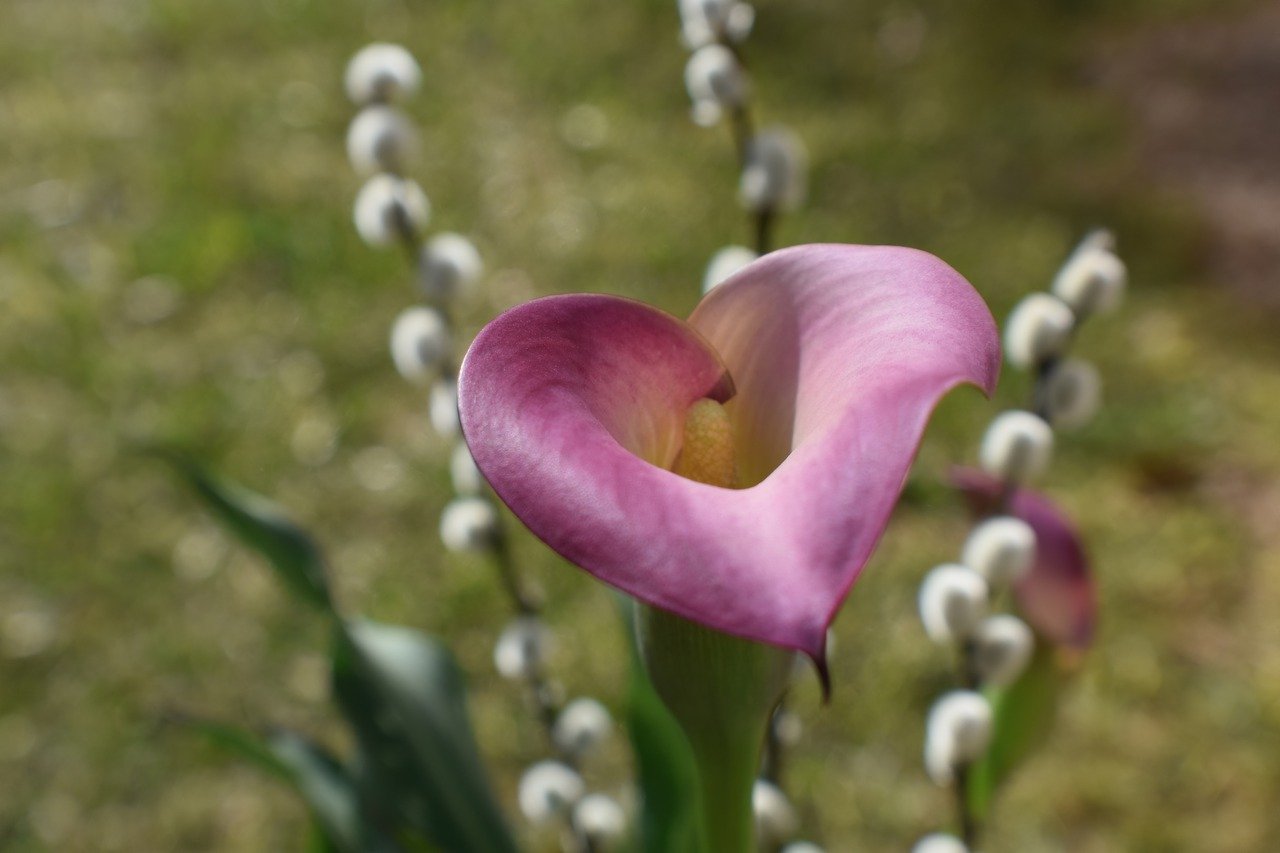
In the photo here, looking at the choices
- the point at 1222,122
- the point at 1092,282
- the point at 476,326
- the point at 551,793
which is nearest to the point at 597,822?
the point at 551,793

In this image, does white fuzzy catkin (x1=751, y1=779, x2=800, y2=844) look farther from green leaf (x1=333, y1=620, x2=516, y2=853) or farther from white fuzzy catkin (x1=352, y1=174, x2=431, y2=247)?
white fuzzy catkin (x1=352, y1=174, x2=431, y2=247)

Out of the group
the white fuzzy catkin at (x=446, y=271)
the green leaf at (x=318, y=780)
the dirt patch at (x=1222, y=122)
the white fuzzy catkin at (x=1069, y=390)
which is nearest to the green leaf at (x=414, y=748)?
the green leaf at (x=318, y=780)

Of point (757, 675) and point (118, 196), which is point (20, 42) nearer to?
point (118, 196)

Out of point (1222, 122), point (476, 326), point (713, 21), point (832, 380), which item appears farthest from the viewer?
point (1222, 122)

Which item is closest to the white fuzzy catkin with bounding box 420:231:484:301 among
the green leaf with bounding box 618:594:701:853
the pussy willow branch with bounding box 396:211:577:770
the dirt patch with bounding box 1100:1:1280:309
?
the pussy willow branch with bounding box 396:211:577:770

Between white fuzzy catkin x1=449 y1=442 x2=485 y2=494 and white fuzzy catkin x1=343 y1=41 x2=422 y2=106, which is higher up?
white fuzzy catkin x1=343 y1=41 x2=422 y2=106

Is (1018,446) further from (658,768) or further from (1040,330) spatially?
(658,768)

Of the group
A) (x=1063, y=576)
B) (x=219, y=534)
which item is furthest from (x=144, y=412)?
(x=1063, y=576)
